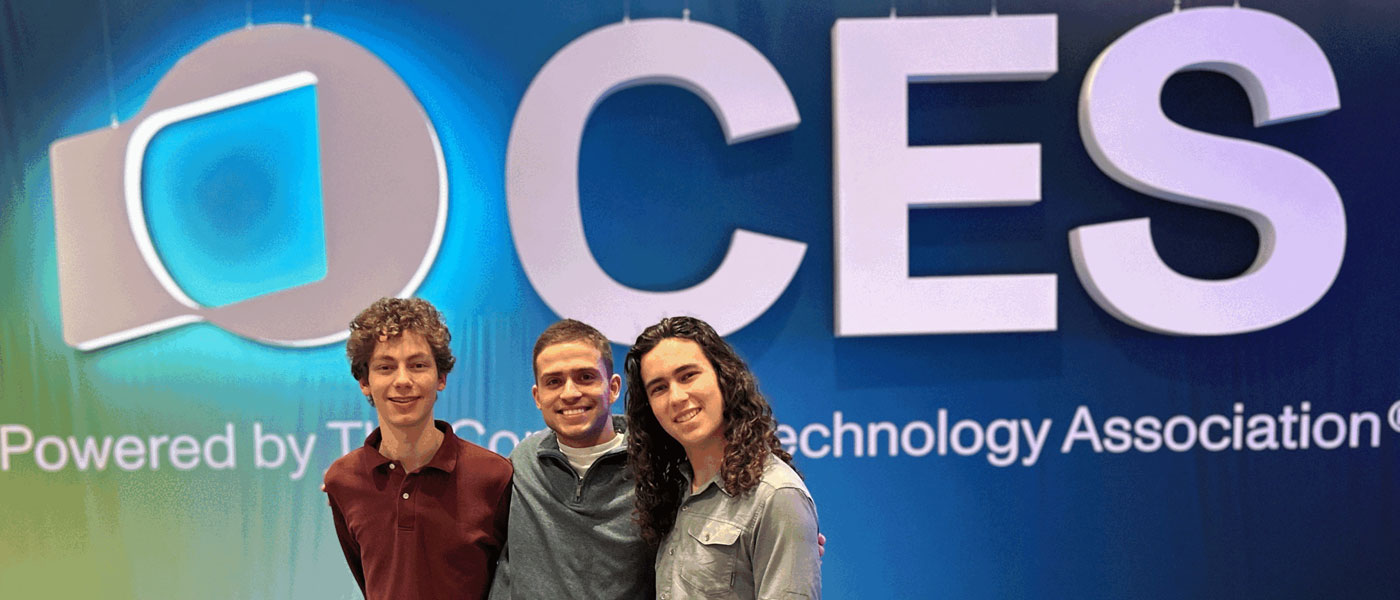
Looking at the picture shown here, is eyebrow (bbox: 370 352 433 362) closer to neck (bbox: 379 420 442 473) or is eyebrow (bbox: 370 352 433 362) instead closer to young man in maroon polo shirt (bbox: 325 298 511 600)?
young man in maroon polo shirt (bbox: 325 298 511 600)

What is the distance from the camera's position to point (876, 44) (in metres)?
3.22

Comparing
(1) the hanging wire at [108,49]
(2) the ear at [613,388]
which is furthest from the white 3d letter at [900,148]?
(1) the hanging wire at [108,49]

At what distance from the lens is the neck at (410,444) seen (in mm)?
2008

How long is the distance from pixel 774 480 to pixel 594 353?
1.59 feet

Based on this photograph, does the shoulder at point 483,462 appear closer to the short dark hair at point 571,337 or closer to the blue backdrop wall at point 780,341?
the short dark hair at point 571,337

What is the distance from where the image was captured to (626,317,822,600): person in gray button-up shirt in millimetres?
1658

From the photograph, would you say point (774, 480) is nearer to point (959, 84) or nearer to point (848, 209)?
point (848, 209)

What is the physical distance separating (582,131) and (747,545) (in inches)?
75.7

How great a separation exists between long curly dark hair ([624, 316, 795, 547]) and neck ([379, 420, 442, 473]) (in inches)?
18.1

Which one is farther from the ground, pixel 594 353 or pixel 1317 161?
pixel 1317 161

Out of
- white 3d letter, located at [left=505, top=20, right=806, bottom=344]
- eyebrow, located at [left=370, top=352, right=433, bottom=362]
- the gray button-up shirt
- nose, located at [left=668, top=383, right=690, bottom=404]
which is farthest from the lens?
white 3d letter, located at [left=505, top=20, right=806, bottom=344]

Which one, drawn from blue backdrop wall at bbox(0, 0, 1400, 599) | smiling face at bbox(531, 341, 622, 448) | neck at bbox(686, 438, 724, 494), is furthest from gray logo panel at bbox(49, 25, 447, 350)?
neck at bbox(686, 438, 724, 494)

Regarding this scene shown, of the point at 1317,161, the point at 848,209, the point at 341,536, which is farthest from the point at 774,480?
the point at 1317,161

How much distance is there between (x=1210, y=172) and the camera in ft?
10.6
